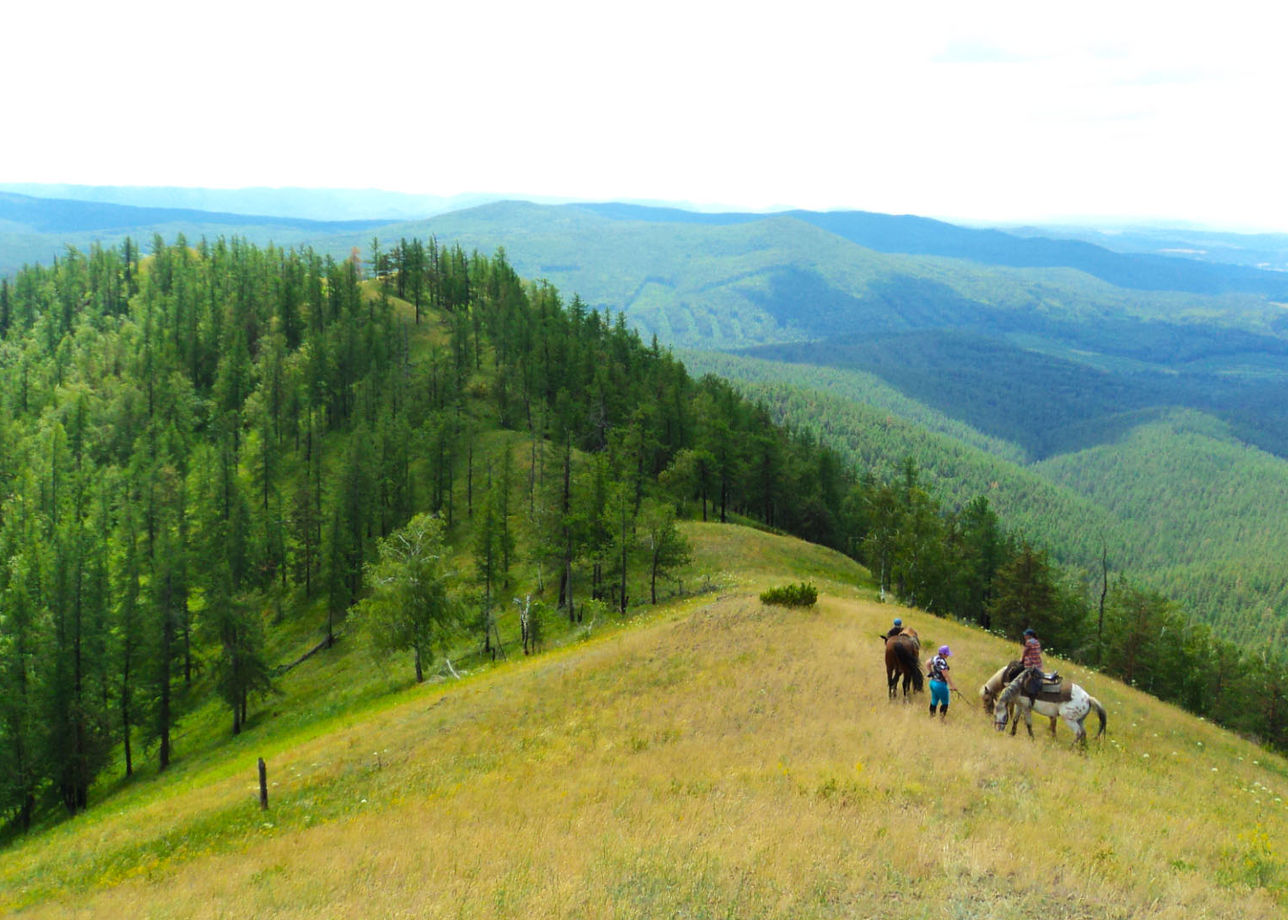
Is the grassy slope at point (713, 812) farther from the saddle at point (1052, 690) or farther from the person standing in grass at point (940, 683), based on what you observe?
the saddle at point (1052, 690)

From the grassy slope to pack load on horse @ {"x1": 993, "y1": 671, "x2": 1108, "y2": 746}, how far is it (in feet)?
2.70

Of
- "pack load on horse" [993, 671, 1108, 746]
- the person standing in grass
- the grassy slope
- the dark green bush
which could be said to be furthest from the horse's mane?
the dark green bush

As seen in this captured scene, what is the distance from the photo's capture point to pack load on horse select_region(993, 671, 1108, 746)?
20984 millimetres

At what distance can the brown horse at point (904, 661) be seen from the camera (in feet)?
79.0

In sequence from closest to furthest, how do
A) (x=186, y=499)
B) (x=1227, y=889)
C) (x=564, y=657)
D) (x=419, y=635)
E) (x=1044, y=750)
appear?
(x=1227, y=889), (x=1044, y=750), (x=564, y=657), (x=419, y=635), (x=186, y=499)

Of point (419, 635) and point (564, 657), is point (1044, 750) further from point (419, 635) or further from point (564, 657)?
point (419, 635)

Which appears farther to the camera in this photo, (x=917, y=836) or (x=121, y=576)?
(x=121, y=576)

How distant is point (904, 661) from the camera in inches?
953

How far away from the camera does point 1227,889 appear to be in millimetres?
12633

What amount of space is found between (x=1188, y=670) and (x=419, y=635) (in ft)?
235

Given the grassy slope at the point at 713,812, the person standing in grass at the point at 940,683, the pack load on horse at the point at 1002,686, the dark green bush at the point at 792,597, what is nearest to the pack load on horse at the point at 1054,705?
the pack load on horse at the point at 1002,686

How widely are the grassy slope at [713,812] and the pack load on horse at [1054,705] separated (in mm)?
822

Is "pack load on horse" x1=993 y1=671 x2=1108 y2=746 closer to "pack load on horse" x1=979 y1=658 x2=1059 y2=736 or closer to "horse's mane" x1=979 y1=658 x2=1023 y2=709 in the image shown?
"pack load on horse" x1=979 y1=658 x2=1059 y2=736

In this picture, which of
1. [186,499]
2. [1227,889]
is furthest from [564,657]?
[186,499]
